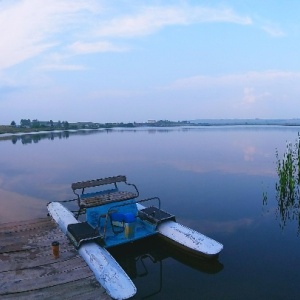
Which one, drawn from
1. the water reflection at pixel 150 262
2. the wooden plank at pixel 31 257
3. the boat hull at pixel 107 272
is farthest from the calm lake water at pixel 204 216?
the wooden plank at pixel 31 257

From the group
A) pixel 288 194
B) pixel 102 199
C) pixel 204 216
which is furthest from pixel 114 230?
pixel 288 194

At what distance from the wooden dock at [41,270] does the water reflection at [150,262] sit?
183 cm

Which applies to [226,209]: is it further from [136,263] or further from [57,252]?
[57,252]

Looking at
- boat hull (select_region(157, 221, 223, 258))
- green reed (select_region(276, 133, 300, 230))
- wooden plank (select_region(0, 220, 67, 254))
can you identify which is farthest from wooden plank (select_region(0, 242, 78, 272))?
green reed (select_region(276, 133, 300, 230))

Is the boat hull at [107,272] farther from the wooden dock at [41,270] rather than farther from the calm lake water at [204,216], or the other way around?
the calm lake water at [204,216]

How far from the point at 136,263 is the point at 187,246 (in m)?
1.90

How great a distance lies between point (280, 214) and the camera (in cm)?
1603

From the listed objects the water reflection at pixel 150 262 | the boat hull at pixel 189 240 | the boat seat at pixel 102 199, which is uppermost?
the boat seat at pixel 102 199

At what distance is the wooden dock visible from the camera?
7.59 m

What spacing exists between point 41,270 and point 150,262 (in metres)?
3.88

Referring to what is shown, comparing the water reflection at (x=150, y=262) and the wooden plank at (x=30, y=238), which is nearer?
the water reflection at (x=150, y=262)

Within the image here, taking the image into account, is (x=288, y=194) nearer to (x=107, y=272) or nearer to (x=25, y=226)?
(x=107, y=272)

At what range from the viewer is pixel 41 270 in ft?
28.5

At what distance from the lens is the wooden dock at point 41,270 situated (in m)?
7.59
